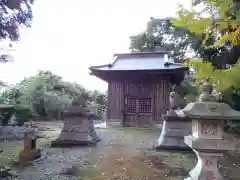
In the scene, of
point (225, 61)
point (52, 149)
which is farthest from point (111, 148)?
point (225, 61)

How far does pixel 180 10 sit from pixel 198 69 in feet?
2.80

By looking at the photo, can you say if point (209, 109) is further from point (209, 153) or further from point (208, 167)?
point (208, 167)

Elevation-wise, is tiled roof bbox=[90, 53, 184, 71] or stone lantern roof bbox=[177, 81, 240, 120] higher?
tiled roof bbox=[90, 53, 184, 71]

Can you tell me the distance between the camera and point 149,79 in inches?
643

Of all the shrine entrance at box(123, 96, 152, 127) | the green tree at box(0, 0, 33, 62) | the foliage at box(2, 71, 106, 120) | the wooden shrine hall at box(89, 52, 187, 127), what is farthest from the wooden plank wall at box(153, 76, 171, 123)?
the green tree at box(0, 0, 33, 62)

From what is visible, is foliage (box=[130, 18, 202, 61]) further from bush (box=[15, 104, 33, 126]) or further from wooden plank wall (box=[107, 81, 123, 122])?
bush (box=[15, 104, 33, 126])

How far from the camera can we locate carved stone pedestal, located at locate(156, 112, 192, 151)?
8.02m

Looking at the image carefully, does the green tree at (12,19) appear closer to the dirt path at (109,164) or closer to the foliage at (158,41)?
the dirt path at (109,164)

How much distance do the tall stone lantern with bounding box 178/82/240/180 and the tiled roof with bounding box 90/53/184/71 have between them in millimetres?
11211

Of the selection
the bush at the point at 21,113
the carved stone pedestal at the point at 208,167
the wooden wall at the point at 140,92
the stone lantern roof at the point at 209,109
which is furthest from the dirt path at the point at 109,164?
the wooden wall at the point at 140,92

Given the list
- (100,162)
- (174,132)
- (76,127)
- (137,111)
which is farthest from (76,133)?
(137,111)

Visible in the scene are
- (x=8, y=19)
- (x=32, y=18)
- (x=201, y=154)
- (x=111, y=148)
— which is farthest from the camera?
(x=111, y=148)

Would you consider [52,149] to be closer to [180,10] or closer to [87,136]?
[87,136]

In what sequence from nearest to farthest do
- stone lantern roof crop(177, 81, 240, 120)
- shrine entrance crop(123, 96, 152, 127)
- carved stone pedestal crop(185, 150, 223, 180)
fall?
1. stone lantern roof crop(177, 81, 240, 120)
2. carved stone pedestal crop(185, 150, 223, 180)
3. shrine entrance crop(123, 96, 152, 127)
